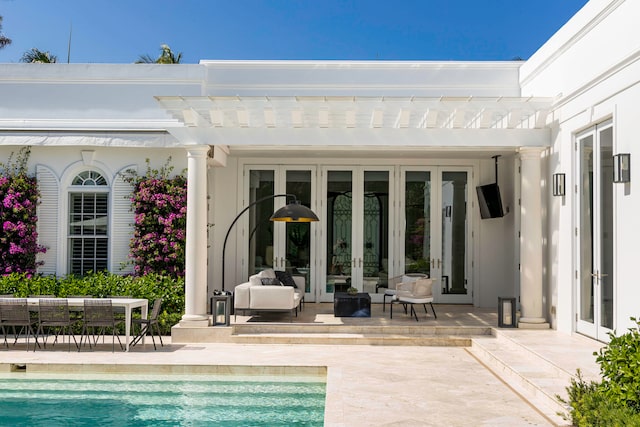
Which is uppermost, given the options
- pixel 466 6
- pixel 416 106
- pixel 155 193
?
pixel 466 6

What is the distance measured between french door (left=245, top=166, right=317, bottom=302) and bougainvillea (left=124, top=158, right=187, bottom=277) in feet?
6.83

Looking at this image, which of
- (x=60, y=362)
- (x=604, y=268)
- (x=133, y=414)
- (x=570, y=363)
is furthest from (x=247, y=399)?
(x=604, y=268)

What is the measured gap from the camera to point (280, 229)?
1443 cm

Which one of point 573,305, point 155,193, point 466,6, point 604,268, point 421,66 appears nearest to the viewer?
point 604,268

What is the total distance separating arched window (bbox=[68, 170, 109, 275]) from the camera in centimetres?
1309

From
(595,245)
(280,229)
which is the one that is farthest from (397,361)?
(280,229)

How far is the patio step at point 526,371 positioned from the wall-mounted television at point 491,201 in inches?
139

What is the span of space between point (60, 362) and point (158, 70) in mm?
6391

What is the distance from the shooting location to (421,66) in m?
13.5

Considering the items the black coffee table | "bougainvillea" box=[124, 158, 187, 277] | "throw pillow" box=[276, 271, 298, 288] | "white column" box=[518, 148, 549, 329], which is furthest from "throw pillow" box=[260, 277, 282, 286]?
"white column" box=[518, 148, 549, 329]

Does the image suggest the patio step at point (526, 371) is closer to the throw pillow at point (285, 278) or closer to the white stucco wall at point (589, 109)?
the white stucco wall at point (589, 109)

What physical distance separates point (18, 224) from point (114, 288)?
251 centimetres

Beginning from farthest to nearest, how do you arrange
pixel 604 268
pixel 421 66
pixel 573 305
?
pixel 421 66
pixel 573 305
pixel 604 268

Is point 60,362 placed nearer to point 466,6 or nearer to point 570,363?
point 570,363
